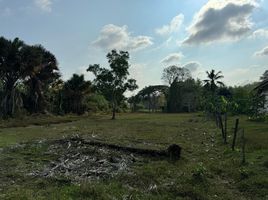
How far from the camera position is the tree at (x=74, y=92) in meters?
67.0

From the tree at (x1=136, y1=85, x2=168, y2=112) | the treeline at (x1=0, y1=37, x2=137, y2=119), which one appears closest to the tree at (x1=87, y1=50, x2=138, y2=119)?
the treeline at (x1=0, y1=37, x2=137, y2=119)

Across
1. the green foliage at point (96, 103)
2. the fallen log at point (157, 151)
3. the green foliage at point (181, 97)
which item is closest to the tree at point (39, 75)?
the green foliage at point (96, 103)

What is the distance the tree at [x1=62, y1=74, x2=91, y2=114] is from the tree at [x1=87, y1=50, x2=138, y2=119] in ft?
17.8

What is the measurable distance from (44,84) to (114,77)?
11.4 m

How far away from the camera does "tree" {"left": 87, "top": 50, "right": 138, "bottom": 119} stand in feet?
202

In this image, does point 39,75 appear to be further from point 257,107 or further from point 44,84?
point 257,107

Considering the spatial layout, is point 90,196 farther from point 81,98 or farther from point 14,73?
point 81,98

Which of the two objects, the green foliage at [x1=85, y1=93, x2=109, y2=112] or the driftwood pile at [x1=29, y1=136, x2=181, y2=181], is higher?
the green foliage at [x1=85, y1=93, x2=109, y2=112]

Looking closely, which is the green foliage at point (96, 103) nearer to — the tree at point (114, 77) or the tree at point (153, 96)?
the tree at point (114, 77)

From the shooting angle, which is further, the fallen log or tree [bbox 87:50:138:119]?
tree [bbox 87:50:138:119]

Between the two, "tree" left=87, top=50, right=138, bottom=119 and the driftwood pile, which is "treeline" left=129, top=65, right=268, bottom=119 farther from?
the driftwood pile

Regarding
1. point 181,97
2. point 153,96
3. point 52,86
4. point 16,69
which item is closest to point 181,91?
point 181,97

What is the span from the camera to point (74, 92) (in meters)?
67.3

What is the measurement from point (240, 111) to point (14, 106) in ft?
126
